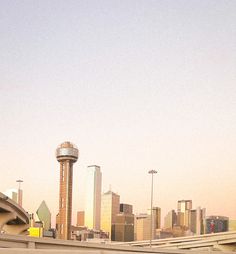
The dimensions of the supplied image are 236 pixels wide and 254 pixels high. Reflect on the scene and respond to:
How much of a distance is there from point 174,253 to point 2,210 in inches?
1477

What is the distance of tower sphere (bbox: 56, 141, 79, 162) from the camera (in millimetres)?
168250

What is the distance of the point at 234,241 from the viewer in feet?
228

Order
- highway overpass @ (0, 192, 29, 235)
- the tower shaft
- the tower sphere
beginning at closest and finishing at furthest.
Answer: highway overpass @ (0, 192, 29, 235)
the tower shaft
the tower sphere

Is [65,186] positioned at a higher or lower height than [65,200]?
higher

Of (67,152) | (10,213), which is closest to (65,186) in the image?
(67,152)

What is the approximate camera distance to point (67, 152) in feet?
554

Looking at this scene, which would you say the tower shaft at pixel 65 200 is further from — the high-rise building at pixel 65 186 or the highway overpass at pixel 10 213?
the highway overpass at pixel 10 213

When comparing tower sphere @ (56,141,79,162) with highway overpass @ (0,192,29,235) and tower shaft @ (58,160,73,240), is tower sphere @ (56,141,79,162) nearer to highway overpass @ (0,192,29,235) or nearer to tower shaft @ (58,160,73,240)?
tower shaft @ (58,160,73,240)

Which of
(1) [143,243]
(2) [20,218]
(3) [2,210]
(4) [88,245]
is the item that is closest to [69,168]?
(1) [143,243]

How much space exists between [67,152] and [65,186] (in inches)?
513

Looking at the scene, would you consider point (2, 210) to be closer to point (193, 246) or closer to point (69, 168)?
point (193, 246)

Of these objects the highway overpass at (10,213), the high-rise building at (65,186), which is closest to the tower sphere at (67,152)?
the high-rise building at (65,186)

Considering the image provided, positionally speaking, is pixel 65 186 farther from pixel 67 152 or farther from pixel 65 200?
pixel 67 152

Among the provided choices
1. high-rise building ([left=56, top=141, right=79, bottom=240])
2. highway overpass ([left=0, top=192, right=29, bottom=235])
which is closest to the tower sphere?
high-rise building ([left=56, top=141, right=79, bottom=240])
